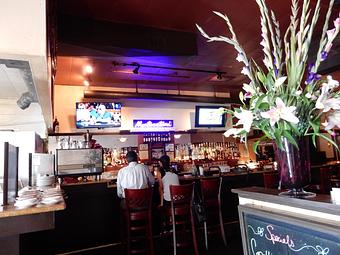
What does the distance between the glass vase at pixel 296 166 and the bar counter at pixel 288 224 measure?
0.29 feet

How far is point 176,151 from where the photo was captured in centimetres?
782

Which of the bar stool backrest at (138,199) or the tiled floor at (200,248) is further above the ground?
the bar stool backrest at (138,199)

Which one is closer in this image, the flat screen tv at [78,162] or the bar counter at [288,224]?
the bar counter at [288,224]

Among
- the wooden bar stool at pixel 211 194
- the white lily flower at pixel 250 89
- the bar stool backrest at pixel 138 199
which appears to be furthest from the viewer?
the wooden bar stool at pixel 211 194

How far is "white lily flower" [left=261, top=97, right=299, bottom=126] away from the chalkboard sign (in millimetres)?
500

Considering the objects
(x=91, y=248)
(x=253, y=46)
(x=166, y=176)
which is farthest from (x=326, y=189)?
(x=91, y=248)

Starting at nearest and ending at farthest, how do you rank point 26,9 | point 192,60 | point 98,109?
point 26,9, point 192,60, point 98,109

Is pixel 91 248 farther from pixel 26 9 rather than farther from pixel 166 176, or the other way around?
pixel 26 9

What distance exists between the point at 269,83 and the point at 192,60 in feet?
12.8

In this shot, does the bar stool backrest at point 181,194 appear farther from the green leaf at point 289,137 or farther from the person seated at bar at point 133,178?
the green leaf at point 289,137

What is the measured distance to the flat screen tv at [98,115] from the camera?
21.1 feet

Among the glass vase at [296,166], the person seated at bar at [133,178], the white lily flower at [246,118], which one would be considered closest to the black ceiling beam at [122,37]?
the person seated at bar at [133,178]

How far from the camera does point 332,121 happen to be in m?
1.38

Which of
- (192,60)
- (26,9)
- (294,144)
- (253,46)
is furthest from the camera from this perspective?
(192,60)
